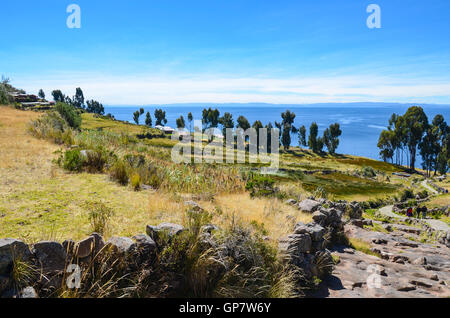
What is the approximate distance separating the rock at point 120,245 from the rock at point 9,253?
4.10 ft

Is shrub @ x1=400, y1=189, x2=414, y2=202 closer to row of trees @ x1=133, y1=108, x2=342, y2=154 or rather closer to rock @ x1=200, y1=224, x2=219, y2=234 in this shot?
rock @ x1=200, y1=224, x2=219, y2=234

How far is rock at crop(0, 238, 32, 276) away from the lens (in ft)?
13.1

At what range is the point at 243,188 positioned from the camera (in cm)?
1323

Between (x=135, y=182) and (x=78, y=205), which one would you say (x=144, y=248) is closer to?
(x=78, y=205)

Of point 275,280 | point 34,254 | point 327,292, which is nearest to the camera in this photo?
point 34,254

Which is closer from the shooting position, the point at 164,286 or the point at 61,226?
the point at 164,286

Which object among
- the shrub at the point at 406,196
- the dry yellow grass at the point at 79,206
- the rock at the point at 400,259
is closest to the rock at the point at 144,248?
the dry yellow grass at the point at 79,206

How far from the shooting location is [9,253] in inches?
160

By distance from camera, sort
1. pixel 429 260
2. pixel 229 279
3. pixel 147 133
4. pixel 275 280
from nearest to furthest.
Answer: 1. pixel 229 279
2. pixel 275 280
3. pixel 429 260
4. pixel 147 133

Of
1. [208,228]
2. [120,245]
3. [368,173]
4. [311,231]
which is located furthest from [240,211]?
[368,173]

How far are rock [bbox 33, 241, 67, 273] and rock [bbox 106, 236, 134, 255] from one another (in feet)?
2.48
